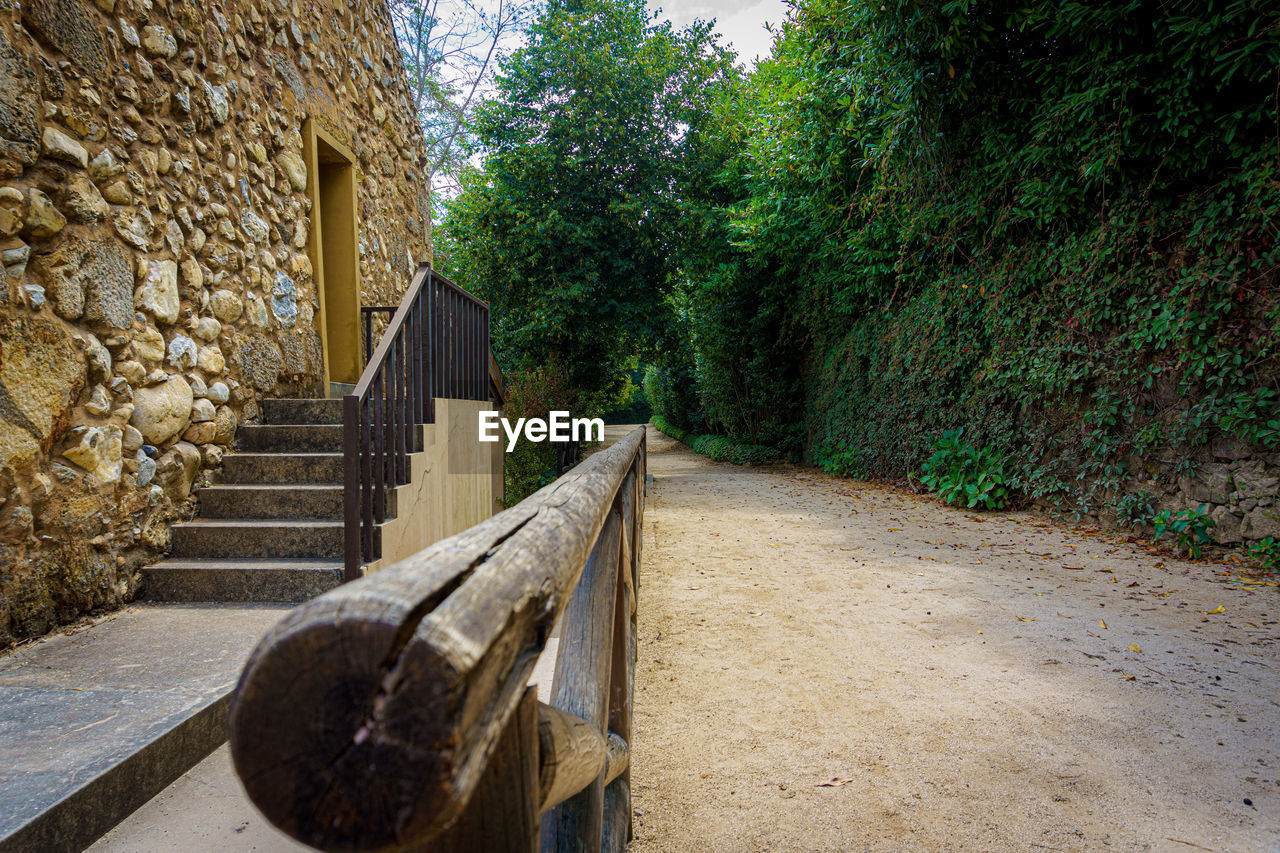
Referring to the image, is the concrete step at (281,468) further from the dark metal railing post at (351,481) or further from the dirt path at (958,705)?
the dirt path at (958,705)

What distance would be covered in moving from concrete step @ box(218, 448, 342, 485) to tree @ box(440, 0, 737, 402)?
253 inches

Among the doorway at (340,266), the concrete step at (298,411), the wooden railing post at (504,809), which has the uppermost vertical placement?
the doorway at (340,266)

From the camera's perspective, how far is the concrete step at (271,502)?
364cm

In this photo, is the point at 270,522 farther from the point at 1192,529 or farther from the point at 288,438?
the point at 1192,529

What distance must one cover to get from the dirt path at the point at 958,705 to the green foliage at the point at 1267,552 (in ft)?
1.06

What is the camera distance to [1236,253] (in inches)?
174

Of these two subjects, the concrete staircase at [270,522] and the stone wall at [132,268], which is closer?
the stone wall at [132,268]

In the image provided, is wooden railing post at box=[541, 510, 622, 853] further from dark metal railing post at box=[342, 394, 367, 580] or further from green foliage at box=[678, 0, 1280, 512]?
green foliage at box=[678, 0, 1280, 512]

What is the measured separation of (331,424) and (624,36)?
9.22 m

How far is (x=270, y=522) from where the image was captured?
3562mm

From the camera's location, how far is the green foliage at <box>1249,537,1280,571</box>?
4.11m

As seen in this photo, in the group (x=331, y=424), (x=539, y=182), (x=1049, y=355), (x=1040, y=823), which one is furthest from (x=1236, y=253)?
(x=539, y=182)

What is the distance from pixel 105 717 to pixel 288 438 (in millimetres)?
2451

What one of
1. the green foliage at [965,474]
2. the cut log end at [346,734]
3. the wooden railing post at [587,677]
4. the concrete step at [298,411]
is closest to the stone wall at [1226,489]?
the green foliage at [965,474]
